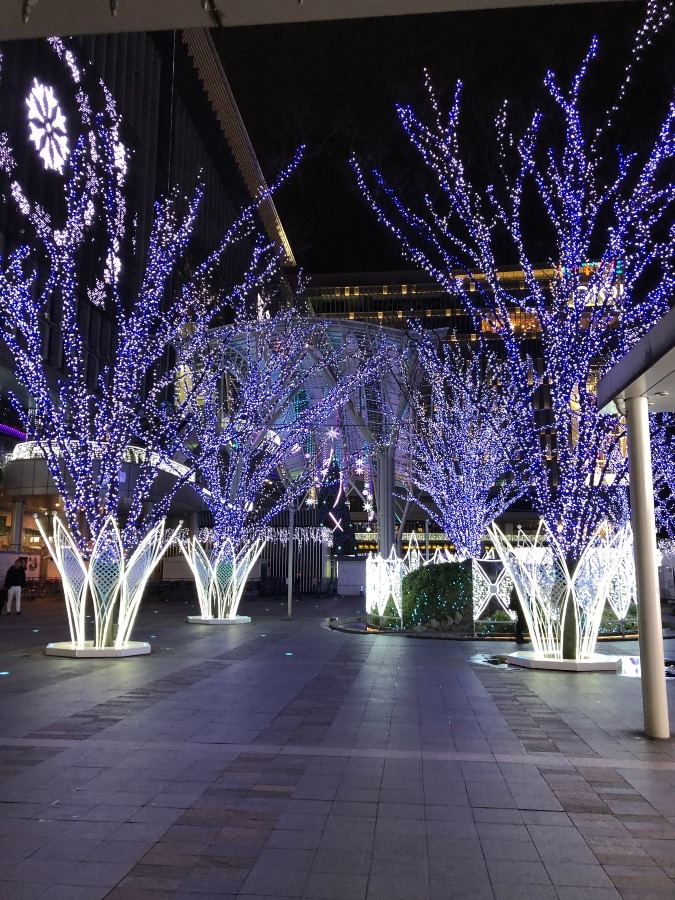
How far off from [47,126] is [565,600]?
Answer: 29.1 m

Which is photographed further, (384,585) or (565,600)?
(384,585)

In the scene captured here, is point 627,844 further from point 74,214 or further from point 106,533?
point 74,214

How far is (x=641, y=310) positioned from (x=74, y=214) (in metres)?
9.01

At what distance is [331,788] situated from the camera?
4801mm

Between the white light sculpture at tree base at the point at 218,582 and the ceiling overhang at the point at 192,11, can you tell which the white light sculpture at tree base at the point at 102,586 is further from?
the ceiling overhang at the point at 192,11

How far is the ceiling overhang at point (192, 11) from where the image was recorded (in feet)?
7.47

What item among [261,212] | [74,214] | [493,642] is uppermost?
[261,212]

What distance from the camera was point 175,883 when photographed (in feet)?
10.9

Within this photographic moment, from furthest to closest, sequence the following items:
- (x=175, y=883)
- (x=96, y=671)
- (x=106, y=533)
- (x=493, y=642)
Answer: (x=493, y=642) → (x=106, y=533) → (x=96, y=671) → (x=175, y=883)

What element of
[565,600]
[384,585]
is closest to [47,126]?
[384,585]

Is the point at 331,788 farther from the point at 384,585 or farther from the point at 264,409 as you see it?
the point at 264,409

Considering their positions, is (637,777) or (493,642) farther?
(493,642)

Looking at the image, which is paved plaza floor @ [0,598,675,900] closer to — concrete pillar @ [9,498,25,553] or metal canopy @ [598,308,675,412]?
metal canopy @ [598,308,675,412]

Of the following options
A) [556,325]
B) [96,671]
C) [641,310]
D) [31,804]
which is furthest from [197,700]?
[641,310]
